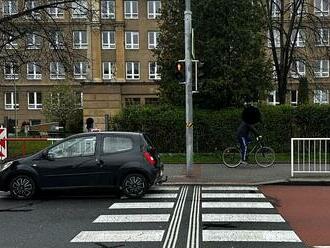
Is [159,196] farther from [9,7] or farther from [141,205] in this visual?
[9,7]

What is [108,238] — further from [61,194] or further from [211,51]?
[211,51]

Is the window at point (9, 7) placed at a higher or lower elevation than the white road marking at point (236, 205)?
higher

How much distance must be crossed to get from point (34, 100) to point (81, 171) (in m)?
62.9

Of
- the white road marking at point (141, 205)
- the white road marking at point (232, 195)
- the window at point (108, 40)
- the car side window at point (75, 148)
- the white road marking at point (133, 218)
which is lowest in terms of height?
the white road marking at point (232, 195)

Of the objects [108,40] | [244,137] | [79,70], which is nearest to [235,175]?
[244,137]

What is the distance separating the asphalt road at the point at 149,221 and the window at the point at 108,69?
177ft

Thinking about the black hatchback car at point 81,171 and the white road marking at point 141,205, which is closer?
the white road marking at point 141,205

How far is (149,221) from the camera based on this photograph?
9.66 meters

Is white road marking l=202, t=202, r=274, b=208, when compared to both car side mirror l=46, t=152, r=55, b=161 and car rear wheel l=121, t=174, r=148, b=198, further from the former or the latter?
car side mirror l=46, t=152, r=55, b=161

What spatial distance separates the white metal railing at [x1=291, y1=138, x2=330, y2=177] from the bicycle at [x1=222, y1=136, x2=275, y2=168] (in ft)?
7.19

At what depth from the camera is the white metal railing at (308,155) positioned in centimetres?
1577

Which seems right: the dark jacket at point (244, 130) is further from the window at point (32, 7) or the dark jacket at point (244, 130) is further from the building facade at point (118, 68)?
the building facade at point (118, 68)

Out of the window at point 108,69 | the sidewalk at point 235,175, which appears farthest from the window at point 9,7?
the window at point 108,69

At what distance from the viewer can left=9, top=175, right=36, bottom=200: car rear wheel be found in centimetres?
1264
